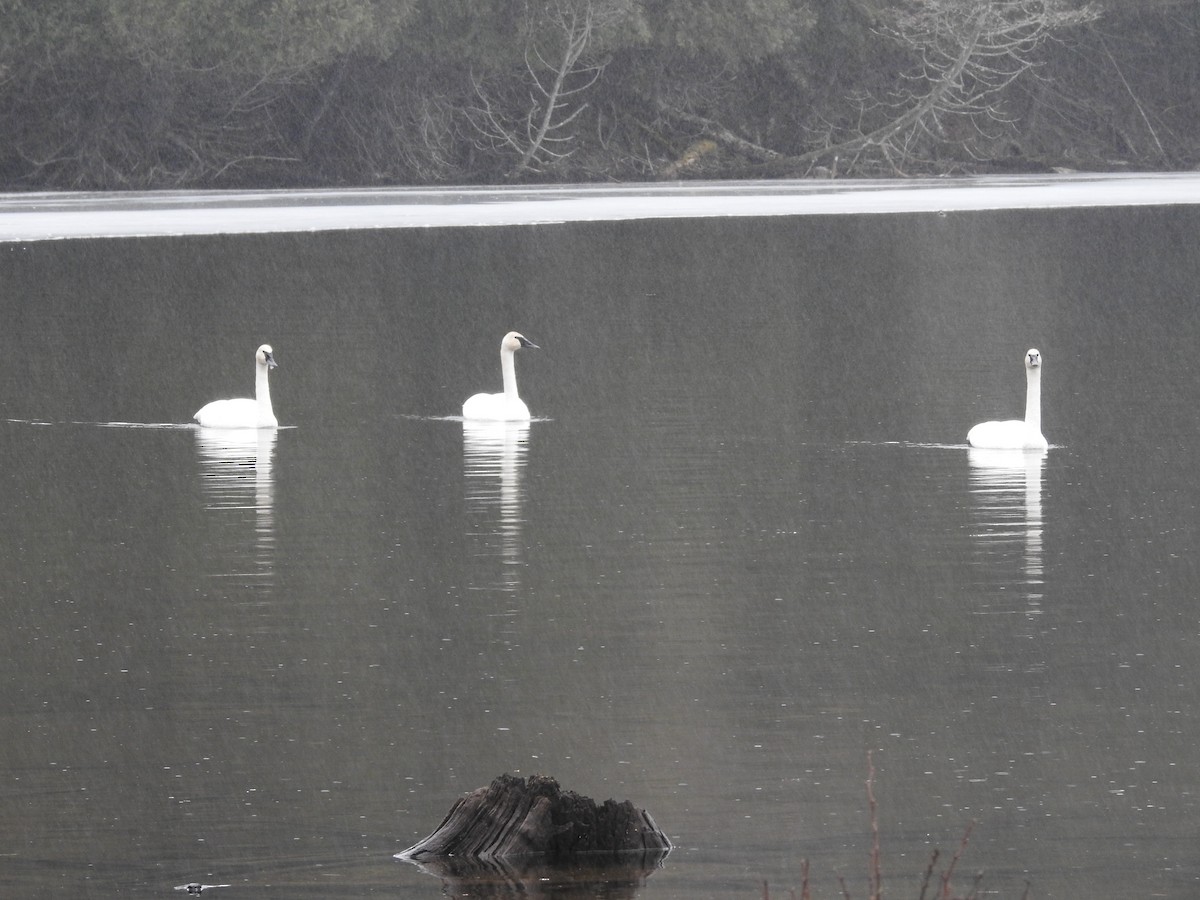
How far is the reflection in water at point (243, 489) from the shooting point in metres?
12.4

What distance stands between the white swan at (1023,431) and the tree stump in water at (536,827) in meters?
9.67

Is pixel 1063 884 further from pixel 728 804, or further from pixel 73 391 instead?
pixel 73 391

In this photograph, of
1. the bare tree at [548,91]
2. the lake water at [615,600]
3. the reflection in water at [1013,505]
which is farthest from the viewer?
the bare tree at [548,91]

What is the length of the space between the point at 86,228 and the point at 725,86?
65.9 feet

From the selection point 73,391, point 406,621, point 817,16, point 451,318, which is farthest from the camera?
point 817,16

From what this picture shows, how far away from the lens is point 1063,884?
693 centimetres

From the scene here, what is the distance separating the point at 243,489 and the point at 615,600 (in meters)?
4.56

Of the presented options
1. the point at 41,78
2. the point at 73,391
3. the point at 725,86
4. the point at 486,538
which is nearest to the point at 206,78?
the point at 41,78

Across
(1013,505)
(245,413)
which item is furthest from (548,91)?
(1013,505)

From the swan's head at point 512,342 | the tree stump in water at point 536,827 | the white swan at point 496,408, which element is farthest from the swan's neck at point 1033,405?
the tree stump in water at point 536,827

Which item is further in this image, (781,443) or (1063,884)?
(781,443)

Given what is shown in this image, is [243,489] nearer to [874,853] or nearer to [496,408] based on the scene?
[496,408]

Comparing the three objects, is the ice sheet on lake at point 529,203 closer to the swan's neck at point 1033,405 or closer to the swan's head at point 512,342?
the swan's head at point 512,342

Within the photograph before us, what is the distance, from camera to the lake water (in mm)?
7504
